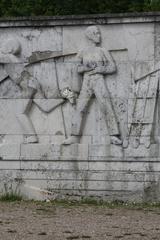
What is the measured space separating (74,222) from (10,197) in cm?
365

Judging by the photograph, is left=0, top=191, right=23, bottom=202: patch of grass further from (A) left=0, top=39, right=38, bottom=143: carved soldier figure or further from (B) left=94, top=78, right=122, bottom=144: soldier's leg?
(B) left=94, top=78, right=122, bottom=144: soldier's leg

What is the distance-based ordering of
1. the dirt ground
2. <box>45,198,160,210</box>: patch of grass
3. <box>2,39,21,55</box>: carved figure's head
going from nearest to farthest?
the dirt ground
<box>45,198,160,210</box>: patch of grass
<box>2,39,21,55</box>: carved figure's head

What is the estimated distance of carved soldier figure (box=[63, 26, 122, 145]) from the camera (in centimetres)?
1612

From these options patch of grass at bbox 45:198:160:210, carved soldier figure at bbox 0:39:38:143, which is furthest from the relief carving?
carved soldier figure at bbox 0:39:38:143

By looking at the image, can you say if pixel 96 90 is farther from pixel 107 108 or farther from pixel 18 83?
pixel 18 83

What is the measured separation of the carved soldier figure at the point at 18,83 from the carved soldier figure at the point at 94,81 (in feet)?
3.27

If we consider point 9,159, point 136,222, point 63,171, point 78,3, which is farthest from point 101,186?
point 78,3

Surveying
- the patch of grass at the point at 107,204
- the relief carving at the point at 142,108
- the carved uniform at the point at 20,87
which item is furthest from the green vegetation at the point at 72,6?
the patch of grass at the point at 107,204

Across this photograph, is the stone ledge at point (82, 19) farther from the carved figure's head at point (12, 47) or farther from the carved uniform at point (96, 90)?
the carved uniform at point (96, 90)

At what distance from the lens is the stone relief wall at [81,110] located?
16062 mm

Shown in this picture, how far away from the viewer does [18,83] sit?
16750 mm

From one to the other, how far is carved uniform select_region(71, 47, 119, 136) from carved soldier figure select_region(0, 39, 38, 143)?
109 centimetres

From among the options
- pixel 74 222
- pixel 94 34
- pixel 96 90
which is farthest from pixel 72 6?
pixel 74 222

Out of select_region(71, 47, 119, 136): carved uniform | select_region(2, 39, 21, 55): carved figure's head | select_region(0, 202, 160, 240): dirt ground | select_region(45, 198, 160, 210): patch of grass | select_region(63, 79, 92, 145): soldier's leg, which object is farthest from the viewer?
select_region(2, 39, 21, 55): carved figure's head
